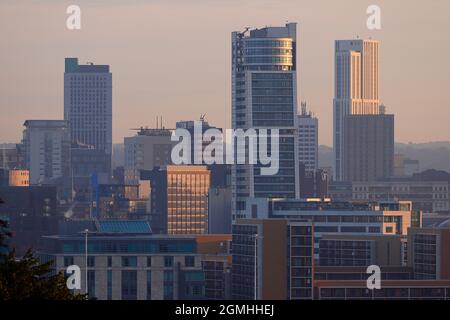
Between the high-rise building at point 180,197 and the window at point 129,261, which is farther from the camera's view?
the high-rise building at point 180,197

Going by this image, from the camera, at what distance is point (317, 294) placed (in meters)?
74.2

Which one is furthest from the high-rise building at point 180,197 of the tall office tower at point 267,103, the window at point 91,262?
the window at point 91,262

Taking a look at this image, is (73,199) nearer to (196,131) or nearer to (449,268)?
(196,131)

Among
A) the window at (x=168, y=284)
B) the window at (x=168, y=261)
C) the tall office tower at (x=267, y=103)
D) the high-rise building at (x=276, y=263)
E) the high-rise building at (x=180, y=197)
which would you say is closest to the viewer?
the high-rise building at (x=276, y=263)

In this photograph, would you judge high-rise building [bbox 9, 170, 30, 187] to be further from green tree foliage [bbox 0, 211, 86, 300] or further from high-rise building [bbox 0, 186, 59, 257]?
green tree foliage [bbox 0, 211, 86, 300]

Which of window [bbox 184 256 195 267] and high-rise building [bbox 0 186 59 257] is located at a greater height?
high-rise building [bbox 0 186 59 257]

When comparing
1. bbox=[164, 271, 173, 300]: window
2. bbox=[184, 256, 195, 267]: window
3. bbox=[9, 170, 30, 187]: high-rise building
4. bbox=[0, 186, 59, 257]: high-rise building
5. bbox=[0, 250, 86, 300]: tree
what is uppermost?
bbox=[9, 170, 30, 187]: high-rise building

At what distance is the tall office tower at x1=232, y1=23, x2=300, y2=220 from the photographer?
14775 centimetres

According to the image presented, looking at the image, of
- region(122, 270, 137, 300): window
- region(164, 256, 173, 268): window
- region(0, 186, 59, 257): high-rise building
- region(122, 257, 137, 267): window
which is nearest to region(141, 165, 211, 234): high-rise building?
region(0, 186, 59, 257): high-rise building

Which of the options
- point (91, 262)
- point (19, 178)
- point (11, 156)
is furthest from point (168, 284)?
point (11, 156)

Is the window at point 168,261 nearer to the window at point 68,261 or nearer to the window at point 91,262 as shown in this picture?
the window at point 91,262

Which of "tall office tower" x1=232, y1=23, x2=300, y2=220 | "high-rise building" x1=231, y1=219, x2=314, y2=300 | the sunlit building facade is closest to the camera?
"high-rise building" x1=231, y1=219, x2=314, y2=300

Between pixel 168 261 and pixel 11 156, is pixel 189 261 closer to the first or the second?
pixel 168 261

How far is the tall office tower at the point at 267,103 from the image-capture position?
147750 mm
